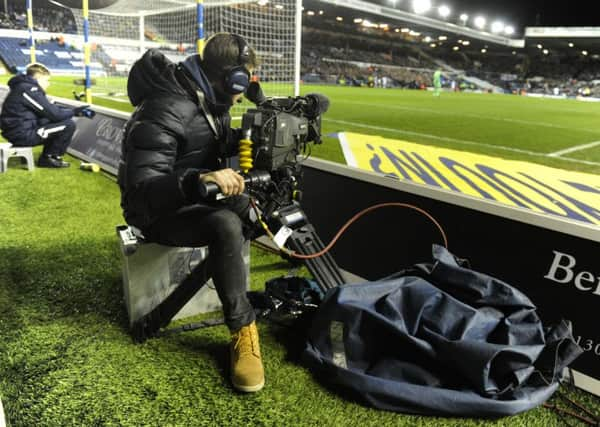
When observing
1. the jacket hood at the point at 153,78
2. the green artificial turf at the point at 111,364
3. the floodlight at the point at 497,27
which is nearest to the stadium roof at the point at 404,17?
the floodlight at the point at 497,27

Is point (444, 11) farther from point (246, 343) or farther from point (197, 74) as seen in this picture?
point (246, 343)

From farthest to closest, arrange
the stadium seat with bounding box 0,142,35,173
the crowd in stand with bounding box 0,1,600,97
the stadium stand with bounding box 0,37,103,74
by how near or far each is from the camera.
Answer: the crowd in stand with bounding box 0,1,600,97 → the stadium stand with bounding box 0,37,103,74 → the stadium seat with bounding box 0,142,35,173

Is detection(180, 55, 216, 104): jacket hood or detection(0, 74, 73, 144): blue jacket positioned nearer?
detection(180, 55, 216, 104): jacket hood

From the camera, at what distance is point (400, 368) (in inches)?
71.9

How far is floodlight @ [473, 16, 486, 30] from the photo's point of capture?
4894cm

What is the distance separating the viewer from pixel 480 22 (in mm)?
49250

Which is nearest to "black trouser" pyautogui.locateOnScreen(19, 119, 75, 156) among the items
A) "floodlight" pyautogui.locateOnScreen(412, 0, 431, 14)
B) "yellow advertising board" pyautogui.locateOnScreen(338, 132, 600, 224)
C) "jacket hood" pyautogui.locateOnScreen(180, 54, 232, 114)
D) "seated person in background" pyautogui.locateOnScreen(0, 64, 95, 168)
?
"seated person in background" pyautogui.locateOnScreen(0, 64, 95, 168)

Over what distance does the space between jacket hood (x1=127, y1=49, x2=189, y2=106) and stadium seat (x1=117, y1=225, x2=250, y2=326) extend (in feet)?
2.28

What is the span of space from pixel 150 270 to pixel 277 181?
894mm

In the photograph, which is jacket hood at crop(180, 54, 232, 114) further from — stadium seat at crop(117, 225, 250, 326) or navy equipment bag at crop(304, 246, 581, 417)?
navy equipment bag at crop(304, 246, 581, 417)

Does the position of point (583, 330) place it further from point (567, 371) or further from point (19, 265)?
point (19, 265)

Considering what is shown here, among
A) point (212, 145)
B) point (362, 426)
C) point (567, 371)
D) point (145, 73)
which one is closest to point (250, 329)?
point (362, 426)

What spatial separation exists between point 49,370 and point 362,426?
1.36 m

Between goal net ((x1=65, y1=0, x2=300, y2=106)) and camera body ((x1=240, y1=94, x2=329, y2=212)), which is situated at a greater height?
goal net ((x1=65, y1=0, x2=300, y2=106))
